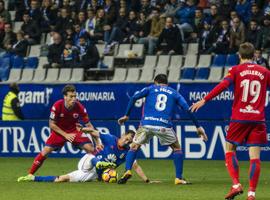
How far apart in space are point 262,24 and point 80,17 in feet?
18.6

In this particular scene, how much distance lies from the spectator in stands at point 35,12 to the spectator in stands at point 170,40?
4519 mm

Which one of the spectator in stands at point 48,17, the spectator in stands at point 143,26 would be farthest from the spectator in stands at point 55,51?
the spectator in stands at point 143,26

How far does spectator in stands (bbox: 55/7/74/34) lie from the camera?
28.8m

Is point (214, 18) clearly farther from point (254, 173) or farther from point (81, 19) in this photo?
point (254, 173)

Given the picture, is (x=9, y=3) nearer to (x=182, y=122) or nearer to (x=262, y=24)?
(x=262, y=24)

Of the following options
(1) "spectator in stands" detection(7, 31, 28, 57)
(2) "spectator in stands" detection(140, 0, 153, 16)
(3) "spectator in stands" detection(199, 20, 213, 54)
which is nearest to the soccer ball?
(3) "spectator in stands" detection(199, 20, 213, 54)

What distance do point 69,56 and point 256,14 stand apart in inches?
211

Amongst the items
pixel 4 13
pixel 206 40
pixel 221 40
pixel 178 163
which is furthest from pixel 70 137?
pixel 4 13

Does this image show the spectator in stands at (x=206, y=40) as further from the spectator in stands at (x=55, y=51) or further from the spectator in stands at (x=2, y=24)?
the spectator in stands at (x=2, y=24)

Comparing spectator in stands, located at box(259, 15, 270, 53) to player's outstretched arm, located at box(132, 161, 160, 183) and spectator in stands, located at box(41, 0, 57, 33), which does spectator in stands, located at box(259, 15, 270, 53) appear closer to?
spectator in stands, located at box(41, 0, 57, 33)

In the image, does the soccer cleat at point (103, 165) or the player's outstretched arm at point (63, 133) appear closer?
the soccer cleat at point (103, 165)

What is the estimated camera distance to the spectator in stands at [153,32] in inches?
1062

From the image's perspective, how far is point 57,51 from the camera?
2791cm

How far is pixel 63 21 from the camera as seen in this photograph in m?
29.0
